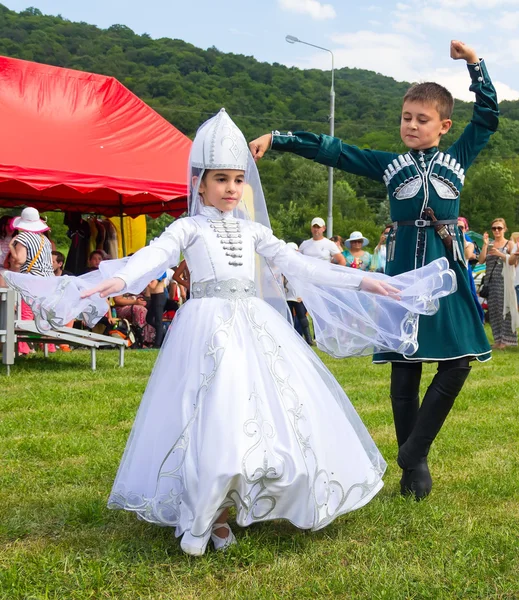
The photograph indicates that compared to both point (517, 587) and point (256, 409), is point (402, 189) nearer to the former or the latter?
point (256, 409)

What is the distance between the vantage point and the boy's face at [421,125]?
12.9 feet

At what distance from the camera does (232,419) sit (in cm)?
317

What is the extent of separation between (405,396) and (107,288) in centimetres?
174

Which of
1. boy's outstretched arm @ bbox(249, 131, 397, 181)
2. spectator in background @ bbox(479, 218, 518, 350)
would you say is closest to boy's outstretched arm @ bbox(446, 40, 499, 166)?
boy's outstretched arm @ bbox(249, 131, 397, 181)

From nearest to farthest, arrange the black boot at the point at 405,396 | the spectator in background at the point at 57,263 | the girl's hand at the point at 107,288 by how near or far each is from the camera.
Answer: the girl's hand at the point at 107,288 < the black boot at the point at 405,396 < the spectator in background at the point at 57,263

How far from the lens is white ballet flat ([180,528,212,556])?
3094 mm

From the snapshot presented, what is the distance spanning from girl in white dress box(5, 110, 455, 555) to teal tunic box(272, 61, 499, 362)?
188 mm

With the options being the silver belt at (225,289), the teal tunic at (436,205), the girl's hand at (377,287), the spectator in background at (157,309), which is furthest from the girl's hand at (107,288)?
the spectator in background at (157,309)

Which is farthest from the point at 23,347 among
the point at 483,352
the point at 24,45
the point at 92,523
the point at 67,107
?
the point at 24,45

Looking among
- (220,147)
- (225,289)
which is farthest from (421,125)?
(225,289)

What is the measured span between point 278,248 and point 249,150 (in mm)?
490

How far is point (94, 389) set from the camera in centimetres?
757

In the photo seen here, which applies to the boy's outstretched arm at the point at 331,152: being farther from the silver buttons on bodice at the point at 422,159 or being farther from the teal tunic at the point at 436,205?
the silver buttons on bodice at the point at 422,159

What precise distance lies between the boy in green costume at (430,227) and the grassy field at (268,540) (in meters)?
0.45
